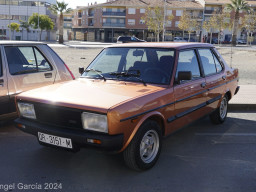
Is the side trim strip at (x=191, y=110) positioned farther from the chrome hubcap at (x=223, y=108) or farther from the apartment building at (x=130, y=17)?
the apartment building at (x=130, y=17)

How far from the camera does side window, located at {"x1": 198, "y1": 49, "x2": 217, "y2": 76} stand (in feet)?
16.8

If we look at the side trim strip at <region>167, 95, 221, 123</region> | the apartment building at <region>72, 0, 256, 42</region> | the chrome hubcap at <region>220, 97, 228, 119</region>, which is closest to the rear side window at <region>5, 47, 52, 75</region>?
the side trim strip at <region>167, 95, 221, 123</region>

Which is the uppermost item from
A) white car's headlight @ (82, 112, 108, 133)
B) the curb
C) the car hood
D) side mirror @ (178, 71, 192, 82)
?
side mirror @ (178, 71, 192, 82)

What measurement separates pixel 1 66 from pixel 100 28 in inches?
2908

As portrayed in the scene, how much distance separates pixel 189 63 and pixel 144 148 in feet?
5.64

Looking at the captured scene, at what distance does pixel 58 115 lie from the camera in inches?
138

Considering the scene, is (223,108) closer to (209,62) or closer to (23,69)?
(209,62)

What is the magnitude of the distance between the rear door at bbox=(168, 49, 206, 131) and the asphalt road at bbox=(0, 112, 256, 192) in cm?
54

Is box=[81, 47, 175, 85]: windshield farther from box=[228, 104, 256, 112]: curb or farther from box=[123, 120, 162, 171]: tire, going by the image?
box=[228, 104, 256, 112]: curb

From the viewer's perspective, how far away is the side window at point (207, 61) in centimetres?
513

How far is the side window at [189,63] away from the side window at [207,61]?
275 millimetres

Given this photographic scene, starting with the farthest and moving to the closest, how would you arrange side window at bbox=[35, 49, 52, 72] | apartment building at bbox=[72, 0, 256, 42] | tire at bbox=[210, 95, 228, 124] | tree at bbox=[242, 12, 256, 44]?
apartment building at bbox=[72, 0, 256, 42]
tree at bbox=[242, 12, 256, 44]
tire at bbox=[210, 95, 228, 124]
side window at bbox=[35, 49, 52, 72]

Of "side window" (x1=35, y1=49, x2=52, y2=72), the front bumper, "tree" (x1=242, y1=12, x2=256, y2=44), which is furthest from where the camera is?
"tree" (x1=242, y1=12, x2=256, y2=44)

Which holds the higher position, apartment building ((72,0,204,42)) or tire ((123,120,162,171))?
apartment building ((72,0,204,42))
